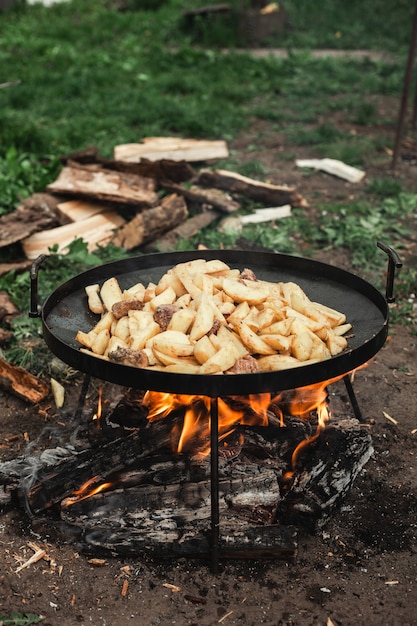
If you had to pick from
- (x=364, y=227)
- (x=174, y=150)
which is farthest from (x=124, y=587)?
(x=174, y=150)

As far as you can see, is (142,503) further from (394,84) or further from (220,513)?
(394,84)

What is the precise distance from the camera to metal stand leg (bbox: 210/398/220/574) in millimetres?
3270

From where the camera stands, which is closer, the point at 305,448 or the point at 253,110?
the point at 305,448

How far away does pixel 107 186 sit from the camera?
7.35 metres

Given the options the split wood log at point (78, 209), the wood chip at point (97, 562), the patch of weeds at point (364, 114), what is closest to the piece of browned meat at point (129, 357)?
the wood chip at point (97, 562)

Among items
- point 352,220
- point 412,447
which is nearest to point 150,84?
point 352,220

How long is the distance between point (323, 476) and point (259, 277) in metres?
1.22

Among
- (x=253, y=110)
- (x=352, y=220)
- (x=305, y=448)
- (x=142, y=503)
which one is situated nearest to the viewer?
(x=142, y=503)

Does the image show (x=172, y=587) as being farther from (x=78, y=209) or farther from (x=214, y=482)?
(x=78, y=209)

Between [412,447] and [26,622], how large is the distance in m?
2.55

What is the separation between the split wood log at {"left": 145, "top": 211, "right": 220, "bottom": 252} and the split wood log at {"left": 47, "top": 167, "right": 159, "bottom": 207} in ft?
1.43

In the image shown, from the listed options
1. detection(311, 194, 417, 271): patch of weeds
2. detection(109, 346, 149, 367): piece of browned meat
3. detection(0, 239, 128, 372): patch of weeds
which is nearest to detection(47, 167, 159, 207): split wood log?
detection(0, 239, 128, 372): patch of weeds

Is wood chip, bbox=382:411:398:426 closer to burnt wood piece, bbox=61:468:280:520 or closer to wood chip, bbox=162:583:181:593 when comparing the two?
burnt wood piece, bbox=61:468:280:520

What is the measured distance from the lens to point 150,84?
1234 centimetres
